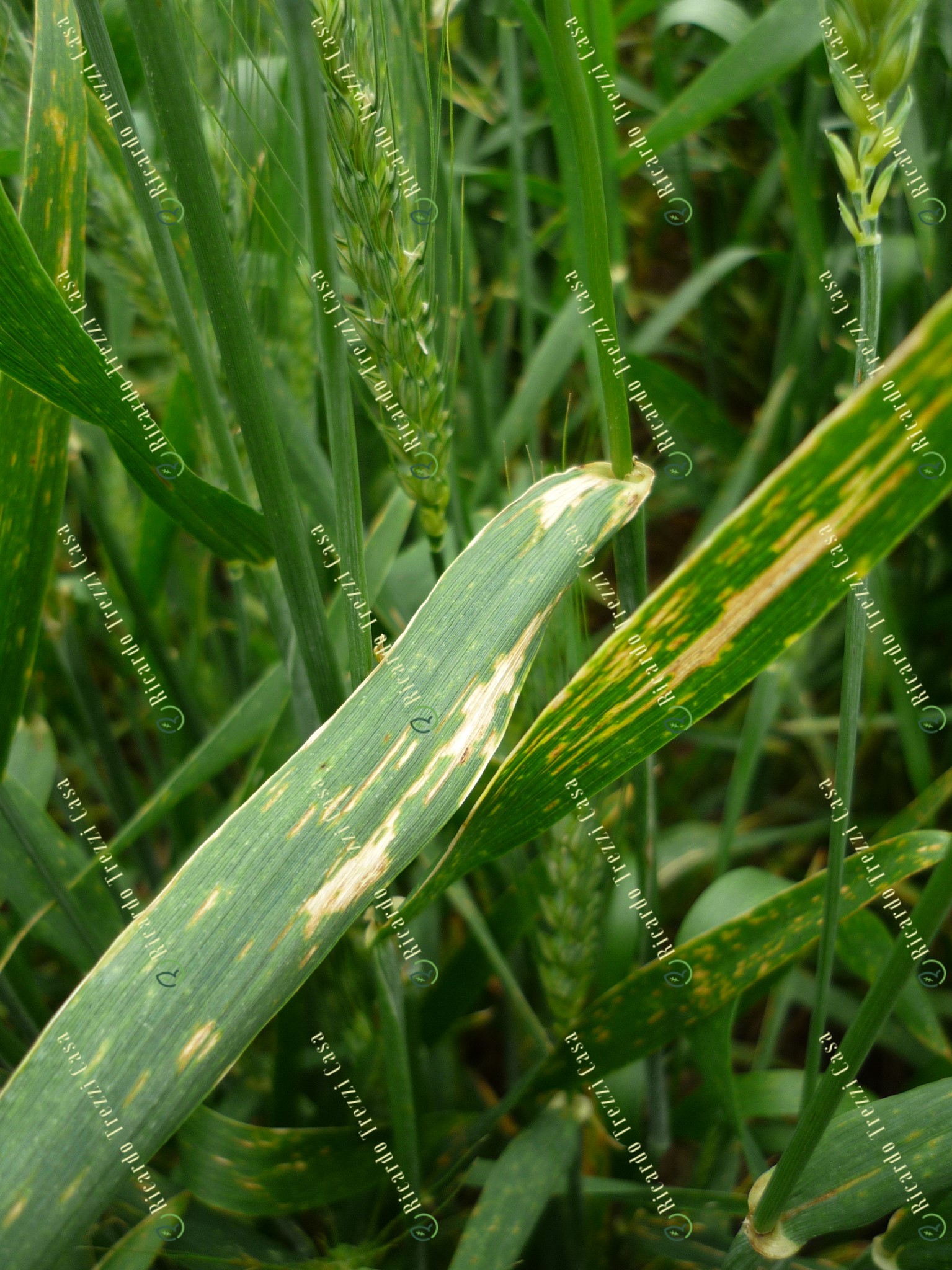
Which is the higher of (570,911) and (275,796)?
(275,796)

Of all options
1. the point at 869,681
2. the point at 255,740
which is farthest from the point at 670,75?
the point at 255,740

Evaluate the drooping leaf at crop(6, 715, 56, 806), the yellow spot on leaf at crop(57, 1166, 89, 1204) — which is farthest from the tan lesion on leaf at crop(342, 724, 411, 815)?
the drooping leaf at crop(6, 715, 56, 806)

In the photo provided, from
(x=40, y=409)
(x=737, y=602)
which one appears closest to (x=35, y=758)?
(x=40, y=409)

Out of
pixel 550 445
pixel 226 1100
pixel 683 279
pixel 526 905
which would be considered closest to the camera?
pixel 526 905

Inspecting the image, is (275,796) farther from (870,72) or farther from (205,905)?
(870,72)

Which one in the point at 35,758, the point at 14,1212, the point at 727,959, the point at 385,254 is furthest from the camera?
the point at 35,758

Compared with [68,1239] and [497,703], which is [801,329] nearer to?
[497,703]

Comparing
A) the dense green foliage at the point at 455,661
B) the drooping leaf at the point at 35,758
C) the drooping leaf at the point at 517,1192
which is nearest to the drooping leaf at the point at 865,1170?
the dense green foliage at the point at 455,661
